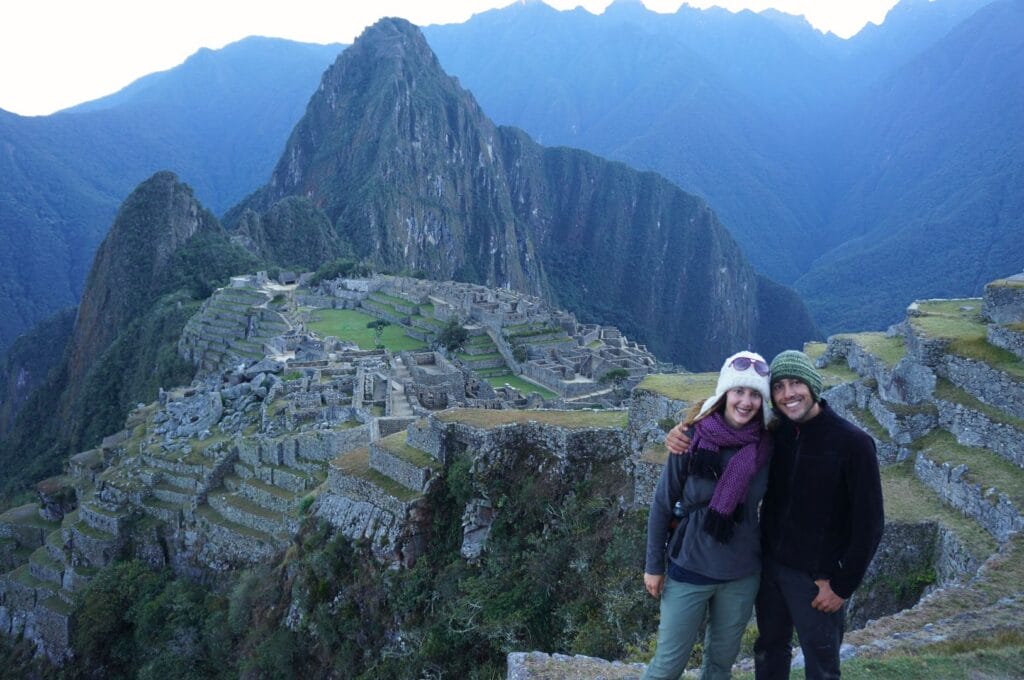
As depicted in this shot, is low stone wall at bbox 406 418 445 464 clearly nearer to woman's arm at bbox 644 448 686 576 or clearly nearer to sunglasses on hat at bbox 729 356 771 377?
woman's arm at bbox 644 448 686 576

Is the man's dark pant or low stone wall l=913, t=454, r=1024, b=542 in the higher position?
the man's dark pant

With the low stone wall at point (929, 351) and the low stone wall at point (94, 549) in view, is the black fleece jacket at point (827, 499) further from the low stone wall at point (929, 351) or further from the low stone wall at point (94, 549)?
the low stone wall at point (94, 549)

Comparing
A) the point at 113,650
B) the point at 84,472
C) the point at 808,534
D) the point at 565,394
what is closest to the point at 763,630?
the point at 808,534

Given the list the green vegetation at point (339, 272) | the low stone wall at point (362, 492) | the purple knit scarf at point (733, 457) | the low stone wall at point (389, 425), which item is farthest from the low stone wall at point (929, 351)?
the green vegetation at point (339, 272)

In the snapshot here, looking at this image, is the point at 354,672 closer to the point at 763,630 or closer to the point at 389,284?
the point at 763,630

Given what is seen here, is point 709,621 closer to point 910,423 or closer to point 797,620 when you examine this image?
point 797,620

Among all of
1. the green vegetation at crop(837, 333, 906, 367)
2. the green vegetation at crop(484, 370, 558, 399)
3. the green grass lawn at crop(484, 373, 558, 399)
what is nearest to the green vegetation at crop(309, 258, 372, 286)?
the green vegetation at crop(484, 370, 558, 399)

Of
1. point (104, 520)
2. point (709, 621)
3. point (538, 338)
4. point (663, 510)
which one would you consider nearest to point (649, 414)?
point (709, 621)
